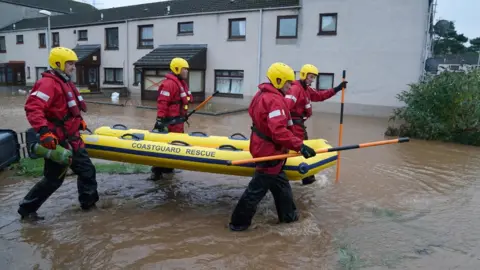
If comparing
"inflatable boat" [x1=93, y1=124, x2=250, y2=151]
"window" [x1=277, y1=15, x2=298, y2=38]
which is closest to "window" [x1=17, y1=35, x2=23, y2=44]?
"window" [x1=277, y1=15, x2=298, y2=38]

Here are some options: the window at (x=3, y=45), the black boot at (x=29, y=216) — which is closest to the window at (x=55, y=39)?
the window at (x=3, y=45)

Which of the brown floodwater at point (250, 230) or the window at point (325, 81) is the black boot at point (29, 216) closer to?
the brown floodwater at point (250, 230)

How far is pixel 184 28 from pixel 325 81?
338 inches

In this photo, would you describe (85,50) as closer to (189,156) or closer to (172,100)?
(172,100)

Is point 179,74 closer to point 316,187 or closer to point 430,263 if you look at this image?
point 316,187

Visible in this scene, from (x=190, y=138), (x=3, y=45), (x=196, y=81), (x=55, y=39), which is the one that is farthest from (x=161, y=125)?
(x=3, y=45)

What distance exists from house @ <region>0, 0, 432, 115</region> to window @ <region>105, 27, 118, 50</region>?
6 centimetres

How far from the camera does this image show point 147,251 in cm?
371

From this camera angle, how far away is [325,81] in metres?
16.6

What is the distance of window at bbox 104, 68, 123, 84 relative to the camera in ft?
76.9

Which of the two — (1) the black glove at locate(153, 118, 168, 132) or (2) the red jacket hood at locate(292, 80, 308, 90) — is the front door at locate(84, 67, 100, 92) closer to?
(1) the black glove at locate(153, 118, 168, 132)

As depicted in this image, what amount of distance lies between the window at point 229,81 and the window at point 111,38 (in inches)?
311

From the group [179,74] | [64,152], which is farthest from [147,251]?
[179,74]

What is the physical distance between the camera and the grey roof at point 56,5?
107 ft
